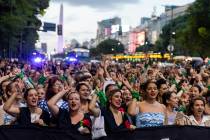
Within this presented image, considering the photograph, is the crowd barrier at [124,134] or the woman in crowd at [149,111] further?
the woman in crowd at [149,111]

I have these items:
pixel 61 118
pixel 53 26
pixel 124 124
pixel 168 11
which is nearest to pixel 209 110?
pixel 124 124

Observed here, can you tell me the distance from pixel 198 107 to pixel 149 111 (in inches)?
26.1

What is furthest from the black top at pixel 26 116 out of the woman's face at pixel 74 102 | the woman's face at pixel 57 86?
the woman's face at pixel 57 86

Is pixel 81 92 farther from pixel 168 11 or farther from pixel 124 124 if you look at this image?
pixel 168 11

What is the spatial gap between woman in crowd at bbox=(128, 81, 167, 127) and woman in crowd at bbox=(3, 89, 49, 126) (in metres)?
1.20

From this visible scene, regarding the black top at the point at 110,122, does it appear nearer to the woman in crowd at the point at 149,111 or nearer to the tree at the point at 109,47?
the woman in crowd at the point at 149,111

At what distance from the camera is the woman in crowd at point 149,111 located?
8.34 m

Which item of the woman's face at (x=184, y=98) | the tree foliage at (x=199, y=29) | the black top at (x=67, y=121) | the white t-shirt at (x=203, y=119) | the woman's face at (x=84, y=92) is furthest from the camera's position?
the tree foliage at (x=199, y=29)

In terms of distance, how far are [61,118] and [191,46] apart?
75.6m

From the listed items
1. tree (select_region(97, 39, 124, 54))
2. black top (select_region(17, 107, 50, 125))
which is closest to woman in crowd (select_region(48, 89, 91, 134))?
black top (select_region(17, 107, 50, 125))

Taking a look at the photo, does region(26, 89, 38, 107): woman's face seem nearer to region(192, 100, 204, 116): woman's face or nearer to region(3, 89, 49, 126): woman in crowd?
region(3, 89, 49, 126): woman in crowd

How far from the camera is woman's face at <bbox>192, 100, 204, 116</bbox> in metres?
8.33

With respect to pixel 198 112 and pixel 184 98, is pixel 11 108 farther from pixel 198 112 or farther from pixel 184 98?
pixel 184 98

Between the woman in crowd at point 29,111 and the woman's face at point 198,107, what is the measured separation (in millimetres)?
1924
